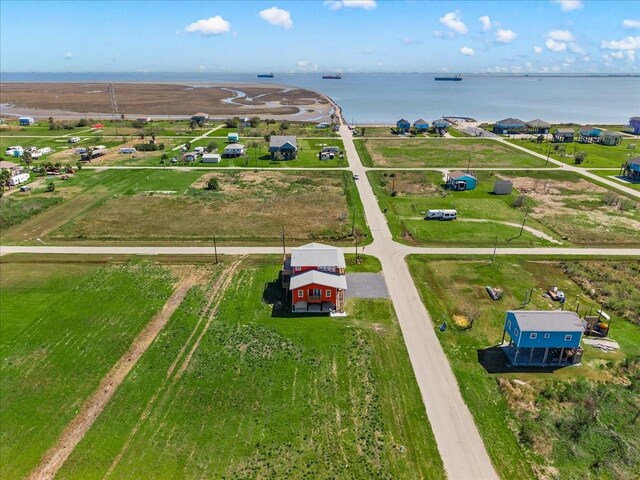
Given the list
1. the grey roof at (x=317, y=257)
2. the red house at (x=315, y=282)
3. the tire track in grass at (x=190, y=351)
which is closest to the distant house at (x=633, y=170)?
the grey roof at (x=317, y=257)

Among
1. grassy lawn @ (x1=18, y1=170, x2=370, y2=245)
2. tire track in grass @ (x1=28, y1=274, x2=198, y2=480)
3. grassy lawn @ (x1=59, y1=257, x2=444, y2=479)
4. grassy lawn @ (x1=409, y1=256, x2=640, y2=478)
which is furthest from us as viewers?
grassy lawn @ (x1=18, y1=170, x2=370, y2=245)

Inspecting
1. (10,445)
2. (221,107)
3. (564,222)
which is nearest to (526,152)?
(564,222)

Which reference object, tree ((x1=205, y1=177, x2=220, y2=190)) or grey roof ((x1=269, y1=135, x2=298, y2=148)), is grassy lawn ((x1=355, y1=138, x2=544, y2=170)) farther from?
tree ((x1=205, y1=177, x2=220, y2=190))

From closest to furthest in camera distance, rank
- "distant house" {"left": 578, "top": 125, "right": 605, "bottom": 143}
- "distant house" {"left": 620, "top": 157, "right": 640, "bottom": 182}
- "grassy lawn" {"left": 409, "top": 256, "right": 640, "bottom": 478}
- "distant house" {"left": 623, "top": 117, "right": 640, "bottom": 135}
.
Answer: "grassy lawn" {"left": 409, "top": 256, "right": 640, "bottom": 478} → "distant house" {"left": 620, "top": 157, "right": 640, "bottom": 182} → "distant house" {"left": 578, "top": 125, "right": 605, "bottom": 143} → "distant house" {"left": 623, "top": 117, "right": 640, "bottom": 135}

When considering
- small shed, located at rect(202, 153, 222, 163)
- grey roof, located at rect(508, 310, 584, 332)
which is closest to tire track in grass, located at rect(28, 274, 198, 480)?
grey roof, located at rect(508, 310, 584, 332)

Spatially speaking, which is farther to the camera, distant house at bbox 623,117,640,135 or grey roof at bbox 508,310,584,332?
distant house at bbox 623,117,640,135

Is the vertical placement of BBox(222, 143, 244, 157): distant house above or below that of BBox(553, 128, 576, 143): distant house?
below
